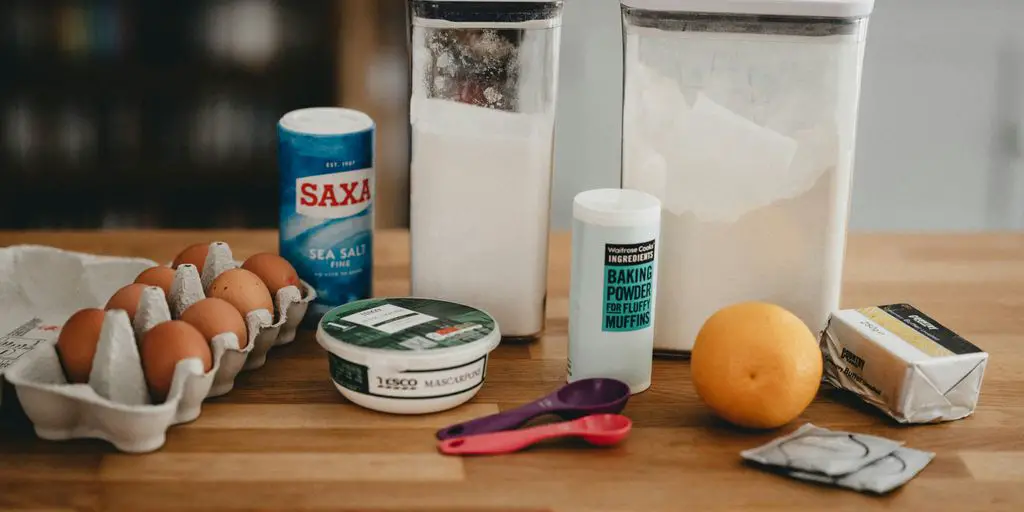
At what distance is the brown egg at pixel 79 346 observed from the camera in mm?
1000

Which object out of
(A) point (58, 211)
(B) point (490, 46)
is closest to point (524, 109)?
(B) point (490, 46)

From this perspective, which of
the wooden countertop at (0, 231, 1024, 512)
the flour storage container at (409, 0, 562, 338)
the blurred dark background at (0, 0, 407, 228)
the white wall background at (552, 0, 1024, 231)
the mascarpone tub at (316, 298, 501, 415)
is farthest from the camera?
the white wall background at (552, 0, 1024, 231)

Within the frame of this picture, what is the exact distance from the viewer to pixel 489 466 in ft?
3.20

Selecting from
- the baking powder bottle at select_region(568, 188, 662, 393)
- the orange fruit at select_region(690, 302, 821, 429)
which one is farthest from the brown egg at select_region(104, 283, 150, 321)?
the orange fruit at select_region(690, 302, 821, 429)

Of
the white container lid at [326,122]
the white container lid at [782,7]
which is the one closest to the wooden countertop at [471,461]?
the white container lid at [326,122]

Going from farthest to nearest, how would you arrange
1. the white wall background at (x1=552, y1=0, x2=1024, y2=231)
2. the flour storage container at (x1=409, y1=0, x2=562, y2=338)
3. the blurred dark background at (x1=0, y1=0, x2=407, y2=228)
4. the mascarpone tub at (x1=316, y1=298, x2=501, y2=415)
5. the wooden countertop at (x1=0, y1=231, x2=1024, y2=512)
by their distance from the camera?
the white wall background at (x1=552, y1=0, x2=1024, y2=231) → the blurred dark background at (x1=0, y1=0, x2=407, y2=228) → the flour storage container at (x1=409, y1=0, x2=562, y2=338) → the mascarpone tub at (x1=316, y1=298, x2=501, y2=415) → the wooden countertop at (x1=0, y1=231, x2=1024, y2=512)

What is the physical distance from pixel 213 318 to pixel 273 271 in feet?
0.50

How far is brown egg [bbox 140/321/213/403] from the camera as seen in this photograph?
994mm

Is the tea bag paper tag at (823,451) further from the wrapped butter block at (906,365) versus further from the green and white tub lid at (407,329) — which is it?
the green and white tub lid at (407,329)

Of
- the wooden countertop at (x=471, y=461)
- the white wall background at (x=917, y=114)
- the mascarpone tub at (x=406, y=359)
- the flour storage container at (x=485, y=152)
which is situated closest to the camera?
the wooden countertop at (x=471, y=461)

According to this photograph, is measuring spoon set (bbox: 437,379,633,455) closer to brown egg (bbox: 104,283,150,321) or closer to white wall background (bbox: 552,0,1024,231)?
brown egg (bbox: 104,283,150,321)

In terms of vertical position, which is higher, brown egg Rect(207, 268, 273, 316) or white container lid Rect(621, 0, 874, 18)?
white container lid Rect(621, 0, 874, 18)

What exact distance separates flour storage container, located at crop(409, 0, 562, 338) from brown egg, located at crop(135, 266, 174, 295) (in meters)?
0.26

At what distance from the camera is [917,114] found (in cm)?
249
